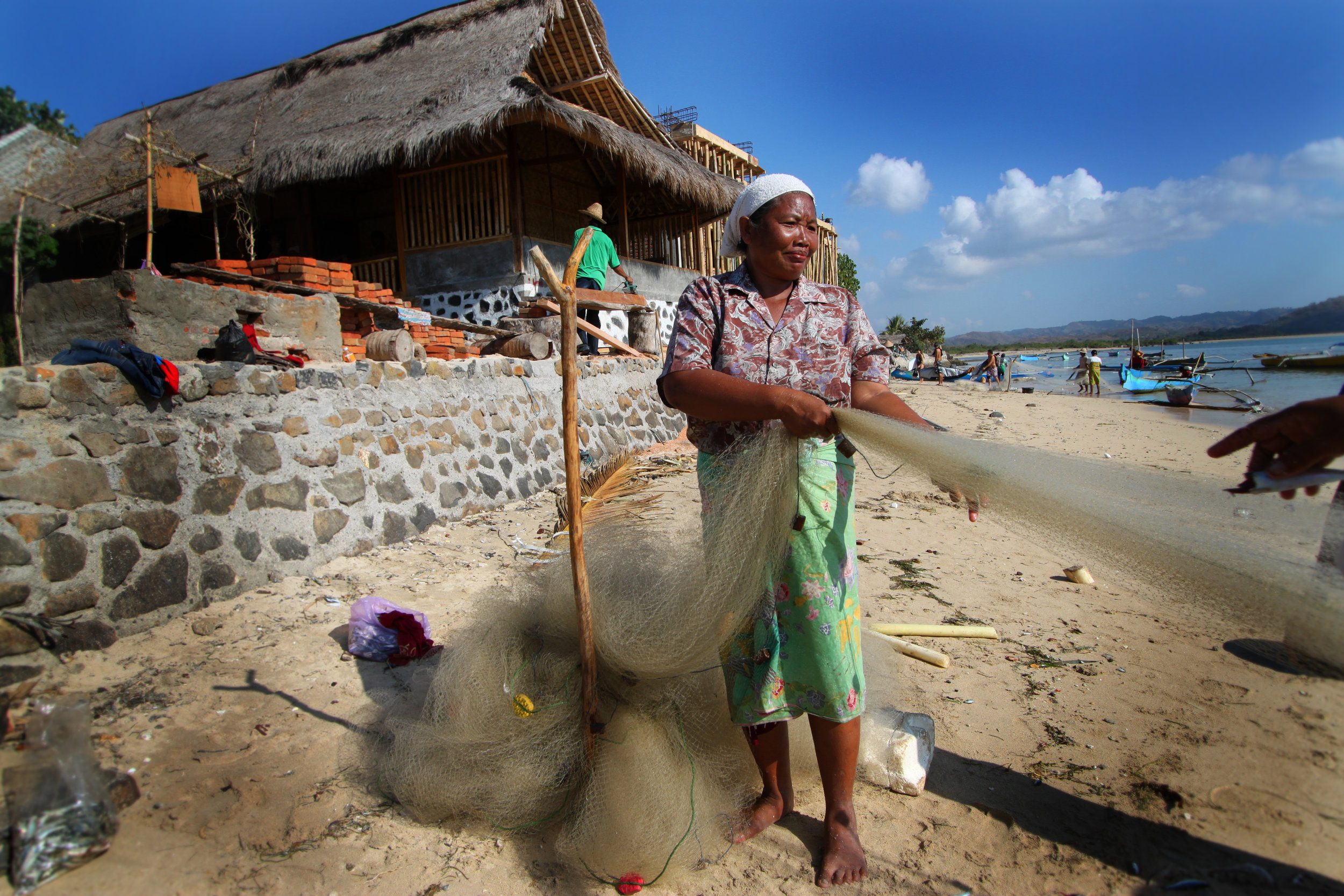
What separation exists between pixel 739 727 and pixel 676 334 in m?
1.18

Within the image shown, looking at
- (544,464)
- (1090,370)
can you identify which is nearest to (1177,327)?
(1090,370)

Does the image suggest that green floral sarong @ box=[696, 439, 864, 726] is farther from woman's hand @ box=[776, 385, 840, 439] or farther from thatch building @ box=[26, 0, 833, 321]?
thatch building @ box=[26, 0, 833, 321]

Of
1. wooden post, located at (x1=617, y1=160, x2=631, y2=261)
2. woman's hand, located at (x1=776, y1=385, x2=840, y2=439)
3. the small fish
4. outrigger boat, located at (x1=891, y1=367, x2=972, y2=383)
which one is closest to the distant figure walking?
outrigger boat, located at (x1=891, y1=367, x2=972, y2=383)

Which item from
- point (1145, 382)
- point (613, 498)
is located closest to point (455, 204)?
point (613, 498)

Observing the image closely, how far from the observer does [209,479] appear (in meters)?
3.44

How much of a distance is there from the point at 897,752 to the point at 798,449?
1091 millimetres

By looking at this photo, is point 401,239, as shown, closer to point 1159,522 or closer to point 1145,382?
point 1159,522

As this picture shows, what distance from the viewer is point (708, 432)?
1847 millimetres

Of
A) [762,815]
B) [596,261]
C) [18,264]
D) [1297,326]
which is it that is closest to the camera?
[762,815]

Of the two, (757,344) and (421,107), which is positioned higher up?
(421,107)

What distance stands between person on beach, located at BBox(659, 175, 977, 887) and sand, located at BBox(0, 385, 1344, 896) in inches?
13.1

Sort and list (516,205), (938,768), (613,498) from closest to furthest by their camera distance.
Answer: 1. (938,768)
2. (613,498)
3. (516,205)

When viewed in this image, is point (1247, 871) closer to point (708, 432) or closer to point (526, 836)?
point (708, 432)

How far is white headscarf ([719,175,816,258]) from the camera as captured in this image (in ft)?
5.92
